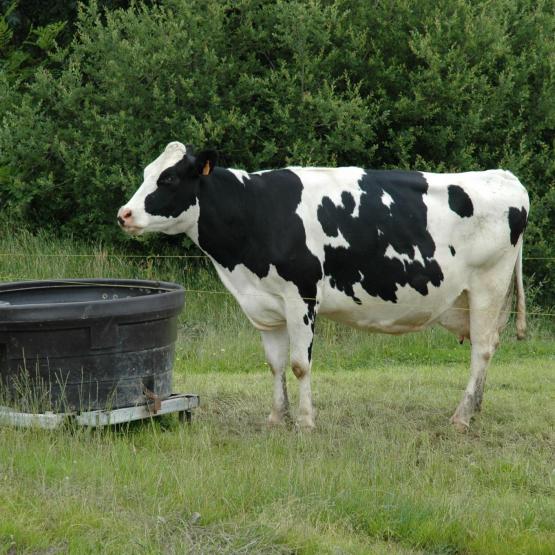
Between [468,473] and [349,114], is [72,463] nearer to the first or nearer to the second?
[468,473]

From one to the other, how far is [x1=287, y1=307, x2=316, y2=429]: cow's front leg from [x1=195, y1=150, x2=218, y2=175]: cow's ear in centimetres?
129

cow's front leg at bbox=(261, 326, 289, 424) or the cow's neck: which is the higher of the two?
the cow's neck

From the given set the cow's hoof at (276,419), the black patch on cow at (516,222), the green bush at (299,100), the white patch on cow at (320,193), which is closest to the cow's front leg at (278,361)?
the cow's hoof at (276,419)

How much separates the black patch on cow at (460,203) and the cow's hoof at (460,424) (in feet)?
5.26

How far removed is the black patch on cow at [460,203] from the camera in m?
7.95

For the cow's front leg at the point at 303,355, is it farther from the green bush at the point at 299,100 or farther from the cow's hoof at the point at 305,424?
the green bush at the point at 299,100

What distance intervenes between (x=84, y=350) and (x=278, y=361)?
1.82 metres

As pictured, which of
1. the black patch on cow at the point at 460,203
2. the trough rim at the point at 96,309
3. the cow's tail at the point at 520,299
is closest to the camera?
the trough rim at the point at 96,309

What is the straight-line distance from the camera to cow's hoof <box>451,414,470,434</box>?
7.77 m

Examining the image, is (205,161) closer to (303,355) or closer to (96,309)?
(96,309)

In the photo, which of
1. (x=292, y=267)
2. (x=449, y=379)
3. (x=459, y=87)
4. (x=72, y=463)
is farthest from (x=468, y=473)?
(x=459, y=87)

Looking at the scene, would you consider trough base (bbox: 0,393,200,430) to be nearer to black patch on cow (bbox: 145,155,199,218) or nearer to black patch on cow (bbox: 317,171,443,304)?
black patch on cow (bbox: 145,155,199,218)

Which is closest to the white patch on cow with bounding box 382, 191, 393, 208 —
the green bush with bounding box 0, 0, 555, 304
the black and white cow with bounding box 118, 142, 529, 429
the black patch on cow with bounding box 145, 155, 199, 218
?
the black and white cow with bounding box 118, 142, 529, 429

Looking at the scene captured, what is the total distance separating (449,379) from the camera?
391 inches
